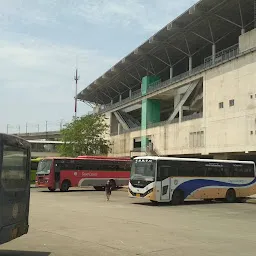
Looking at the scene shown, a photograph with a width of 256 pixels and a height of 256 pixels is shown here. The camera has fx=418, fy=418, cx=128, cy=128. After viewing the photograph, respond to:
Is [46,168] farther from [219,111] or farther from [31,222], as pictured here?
[31,222]

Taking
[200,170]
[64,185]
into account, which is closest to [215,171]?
[200,170]

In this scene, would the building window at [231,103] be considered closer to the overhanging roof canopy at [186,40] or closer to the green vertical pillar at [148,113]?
the overhanging roof canopy at [186,40]

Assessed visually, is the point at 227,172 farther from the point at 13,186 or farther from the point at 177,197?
the point at 13,186

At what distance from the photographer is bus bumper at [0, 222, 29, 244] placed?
293 inches

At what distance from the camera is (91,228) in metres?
13.1

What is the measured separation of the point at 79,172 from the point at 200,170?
529 inches

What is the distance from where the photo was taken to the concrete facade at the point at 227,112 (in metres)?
37.2

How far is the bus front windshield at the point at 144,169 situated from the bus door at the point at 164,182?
0.41 m

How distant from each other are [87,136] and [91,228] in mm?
47977

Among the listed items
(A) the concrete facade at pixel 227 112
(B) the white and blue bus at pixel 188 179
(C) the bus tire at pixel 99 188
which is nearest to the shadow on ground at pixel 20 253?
(B) the white and blue bus at pixel 188 179

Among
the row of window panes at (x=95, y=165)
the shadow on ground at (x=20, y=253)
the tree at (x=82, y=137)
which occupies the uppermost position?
the tree at (x=82, y=137)

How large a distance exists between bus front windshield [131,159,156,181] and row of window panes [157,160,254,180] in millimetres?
401

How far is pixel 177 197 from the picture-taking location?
24.5m

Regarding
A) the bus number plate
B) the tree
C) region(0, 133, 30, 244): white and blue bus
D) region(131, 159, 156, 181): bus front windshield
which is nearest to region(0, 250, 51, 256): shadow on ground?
region(0, 133, 30, 244): white and blue bus
